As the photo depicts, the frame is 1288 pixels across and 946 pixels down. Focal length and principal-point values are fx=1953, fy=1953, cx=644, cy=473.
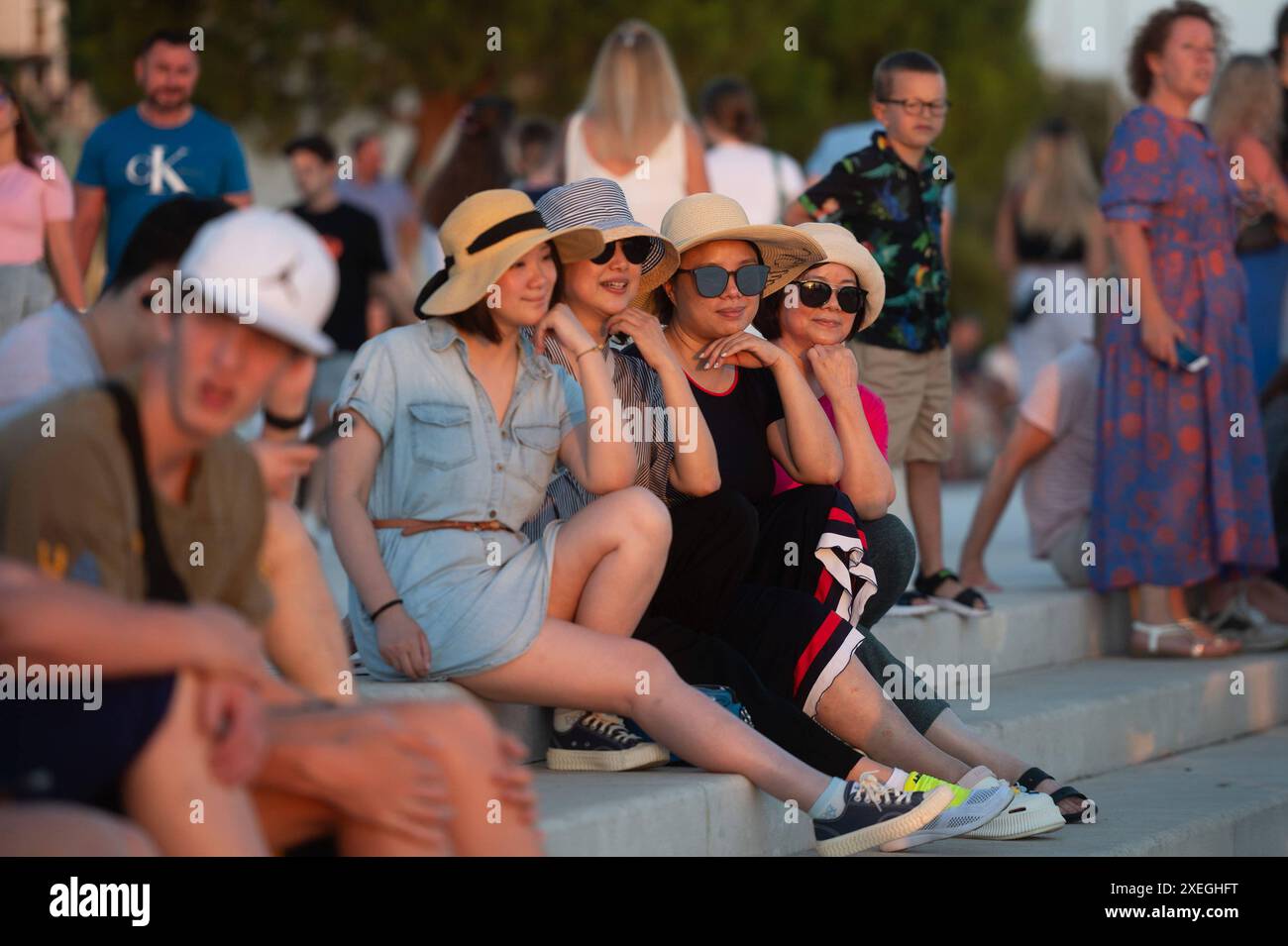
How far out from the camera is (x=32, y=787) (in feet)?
9.24

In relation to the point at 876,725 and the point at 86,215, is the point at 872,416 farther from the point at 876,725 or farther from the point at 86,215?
the point at 86,215

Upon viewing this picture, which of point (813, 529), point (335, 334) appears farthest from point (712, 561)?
point (335, 334)

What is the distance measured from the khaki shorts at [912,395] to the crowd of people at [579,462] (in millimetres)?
16

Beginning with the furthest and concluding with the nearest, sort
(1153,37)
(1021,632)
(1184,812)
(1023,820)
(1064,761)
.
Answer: (1153,37)
(1021,632)
(1064,761)
(1184,812)
(1023,820)

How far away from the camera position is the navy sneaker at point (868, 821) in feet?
13.8

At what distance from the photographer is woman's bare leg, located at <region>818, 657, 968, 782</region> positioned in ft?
15.2

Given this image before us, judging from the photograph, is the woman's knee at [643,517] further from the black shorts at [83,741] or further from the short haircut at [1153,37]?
the short haircut at [1153,37]

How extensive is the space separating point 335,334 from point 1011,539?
3406 mm

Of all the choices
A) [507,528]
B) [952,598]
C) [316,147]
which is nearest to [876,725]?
[507,528]

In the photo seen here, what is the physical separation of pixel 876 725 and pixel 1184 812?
112 cm

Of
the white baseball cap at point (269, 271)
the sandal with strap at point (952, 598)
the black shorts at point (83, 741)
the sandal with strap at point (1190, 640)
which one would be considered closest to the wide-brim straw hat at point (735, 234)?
the sandal with strap at point (952, 598)

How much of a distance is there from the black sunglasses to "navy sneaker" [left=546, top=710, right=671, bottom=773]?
1.16m

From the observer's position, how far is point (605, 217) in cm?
493

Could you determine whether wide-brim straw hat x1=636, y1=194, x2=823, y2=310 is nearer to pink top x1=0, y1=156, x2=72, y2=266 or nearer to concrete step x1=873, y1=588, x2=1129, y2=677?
concrete step x1=873, y1=588, x2=1129, y2=677
